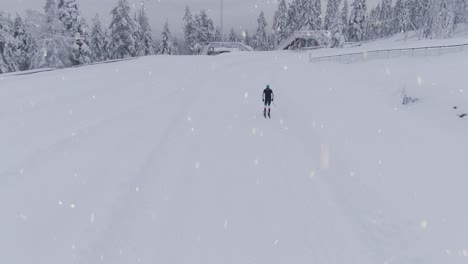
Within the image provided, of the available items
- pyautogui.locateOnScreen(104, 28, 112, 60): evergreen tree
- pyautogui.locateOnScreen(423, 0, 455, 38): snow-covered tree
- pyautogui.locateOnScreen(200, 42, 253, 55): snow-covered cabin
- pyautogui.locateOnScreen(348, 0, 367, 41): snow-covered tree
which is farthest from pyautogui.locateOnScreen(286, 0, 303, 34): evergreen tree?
pyautogui.locateOnScreen(104, 28, 112, 60): evergreen tree

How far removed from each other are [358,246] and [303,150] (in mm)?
5148

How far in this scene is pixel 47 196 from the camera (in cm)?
732

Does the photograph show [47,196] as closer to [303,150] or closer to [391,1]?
[303,150]

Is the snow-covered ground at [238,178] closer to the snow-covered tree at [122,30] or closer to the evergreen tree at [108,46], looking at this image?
the snow-covered tree at [122,30]

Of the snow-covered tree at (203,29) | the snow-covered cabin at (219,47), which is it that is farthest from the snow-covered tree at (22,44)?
the snow-covered tree at (203,29)

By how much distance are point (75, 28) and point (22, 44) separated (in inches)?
806

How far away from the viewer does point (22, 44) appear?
55.2 metres

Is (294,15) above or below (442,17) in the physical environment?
above

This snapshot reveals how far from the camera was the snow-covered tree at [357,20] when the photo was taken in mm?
81312

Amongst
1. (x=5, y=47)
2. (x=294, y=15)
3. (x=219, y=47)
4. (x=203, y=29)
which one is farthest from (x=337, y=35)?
(x=5, y=47)

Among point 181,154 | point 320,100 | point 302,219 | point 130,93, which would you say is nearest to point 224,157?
point 181,154

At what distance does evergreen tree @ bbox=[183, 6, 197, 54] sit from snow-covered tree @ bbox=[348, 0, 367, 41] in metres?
39.9

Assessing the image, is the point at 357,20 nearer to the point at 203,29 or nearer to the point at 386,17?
the point at 386,17

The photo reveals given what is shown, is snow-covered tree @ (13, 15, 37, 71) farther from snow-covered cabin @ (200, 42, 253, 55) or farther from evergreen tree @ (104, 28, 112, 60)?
snow-covered cabin @ (200, 42, 253, 55)
